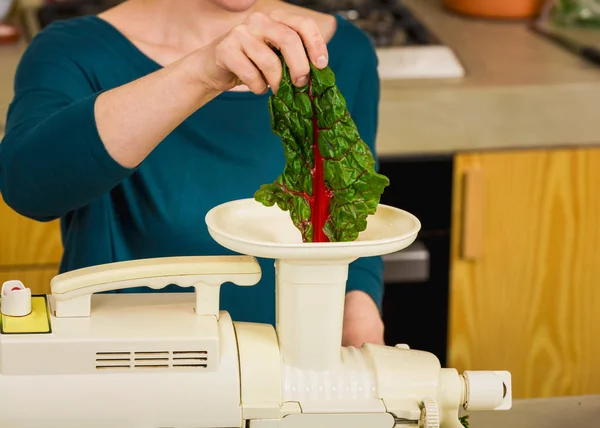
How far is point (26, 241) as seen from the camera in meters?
2.04

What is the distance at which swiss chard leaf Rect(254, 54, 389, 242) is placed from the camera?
867 mm

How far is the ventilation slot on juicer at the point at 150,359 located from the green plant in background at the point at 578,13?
1.68m

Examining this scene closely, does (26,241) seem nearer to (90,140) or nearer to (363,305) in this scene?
(363,305)

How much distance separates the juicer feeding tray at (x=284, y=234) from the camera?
83cm

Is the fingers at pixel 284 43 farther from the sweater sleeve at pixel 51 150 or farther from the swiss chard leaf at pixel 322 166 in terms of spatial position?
the sweater sleeve at pixel 51 150

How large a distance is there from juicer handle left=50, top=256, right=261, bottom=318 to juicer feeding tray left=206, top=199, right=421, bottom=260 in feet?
0.12

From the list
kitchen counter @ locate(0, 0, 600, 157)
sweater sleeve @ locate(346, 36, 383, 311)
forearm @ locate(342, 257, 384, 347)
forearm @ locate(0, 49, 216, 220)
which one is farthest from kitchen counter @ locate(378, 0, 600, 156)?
forearm @ locate(0, 49, 216, 220)

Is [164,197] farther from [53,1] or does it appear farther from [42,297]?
[53,1]

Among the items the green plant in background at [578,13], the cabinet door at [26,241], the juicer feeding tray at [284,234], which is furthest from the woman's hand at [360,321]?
the green plant in background at [578,13]

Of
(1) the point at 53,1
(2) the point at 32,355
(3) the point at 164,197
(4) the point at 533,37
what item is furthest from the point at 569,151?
(2) the point at 32,355

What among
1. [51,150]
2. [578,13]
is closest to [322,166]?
[51,150]

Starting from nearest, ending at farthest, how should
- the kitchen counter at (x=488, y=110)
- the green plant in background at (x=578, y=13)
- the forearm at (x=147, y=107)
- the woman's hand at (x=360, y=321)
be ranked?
the forearm at (x=147, y=107)
the woman's hand at (x=360, y=321)
the kitchen counter at (x=488, y=110)
the green plant in background at (x=578, y=13)

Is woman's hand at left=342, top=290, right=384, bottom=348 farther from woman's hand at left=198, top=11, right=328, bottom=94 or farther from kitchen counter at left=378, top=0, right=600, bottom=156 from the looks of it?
kitchen counter at left=378, top=0, right=600, bottom=156

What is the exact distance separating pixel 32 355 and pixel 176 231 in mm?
447
